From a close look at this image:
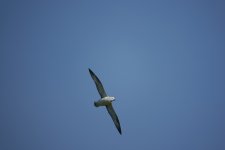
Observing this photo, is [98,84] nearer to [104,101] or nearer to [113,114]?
[104,101]

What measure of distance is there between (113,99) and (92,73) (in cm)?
312

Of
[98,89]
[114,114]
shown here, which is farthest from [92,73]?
[114,114]

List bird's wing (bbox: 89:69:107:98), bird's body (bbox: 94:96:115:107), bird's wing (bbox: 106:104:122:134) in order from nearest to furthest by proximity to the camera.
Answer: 1. bird's body (bbox: 94:96:115:107)
2. bird's wing (bbox: 89:69:107:98)
3. bird's wing (bbox: 106:104:122:134)

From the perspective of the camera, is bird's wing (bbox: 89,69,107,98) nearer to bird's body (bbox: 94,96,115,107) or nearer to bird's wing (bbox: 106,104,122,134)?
bird's body (bbox: 94,96,115,107)

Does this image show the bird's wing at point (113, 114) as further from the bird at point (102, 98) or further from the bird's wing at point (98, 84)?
the bird's wing at point (98, 84)

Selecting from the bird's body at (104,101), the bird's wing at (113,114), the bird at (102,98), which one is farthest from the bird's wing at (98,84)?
the bird's wing at (113,114)

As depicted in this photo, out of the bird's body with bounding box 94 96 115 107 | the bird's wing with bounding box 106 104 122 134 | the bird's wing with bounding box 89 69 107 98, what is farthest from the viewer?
the bird's wing with bounding box 106 104 122 134

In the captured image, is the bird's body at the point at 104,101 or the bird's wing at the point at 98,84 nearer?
the bird's body at the point at 104,101

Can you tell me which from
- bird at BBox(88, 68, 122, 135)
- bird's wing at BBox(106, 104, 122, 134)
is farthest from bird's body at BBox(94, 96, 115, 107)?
bird's wing at BBox(106, 104, 122, 134)

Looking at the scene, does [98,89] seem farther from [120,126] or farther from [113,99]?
[120,126]

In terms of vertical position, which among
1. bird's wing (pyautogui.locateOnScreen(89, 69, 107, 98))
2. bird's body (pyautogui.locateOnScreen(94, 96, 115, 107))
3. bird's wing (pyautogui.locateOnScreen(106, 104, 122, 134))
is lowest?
bird's wing (pyautogui.locateOnScreen(106, 104, 122, 134))

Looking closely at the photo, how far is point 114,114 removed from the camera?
33.9 m

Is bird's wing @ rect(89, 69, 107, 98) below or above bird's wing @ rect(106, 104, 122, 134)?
above

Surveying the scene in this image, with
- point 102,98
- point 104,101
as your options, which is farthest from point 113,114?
point 102,98
